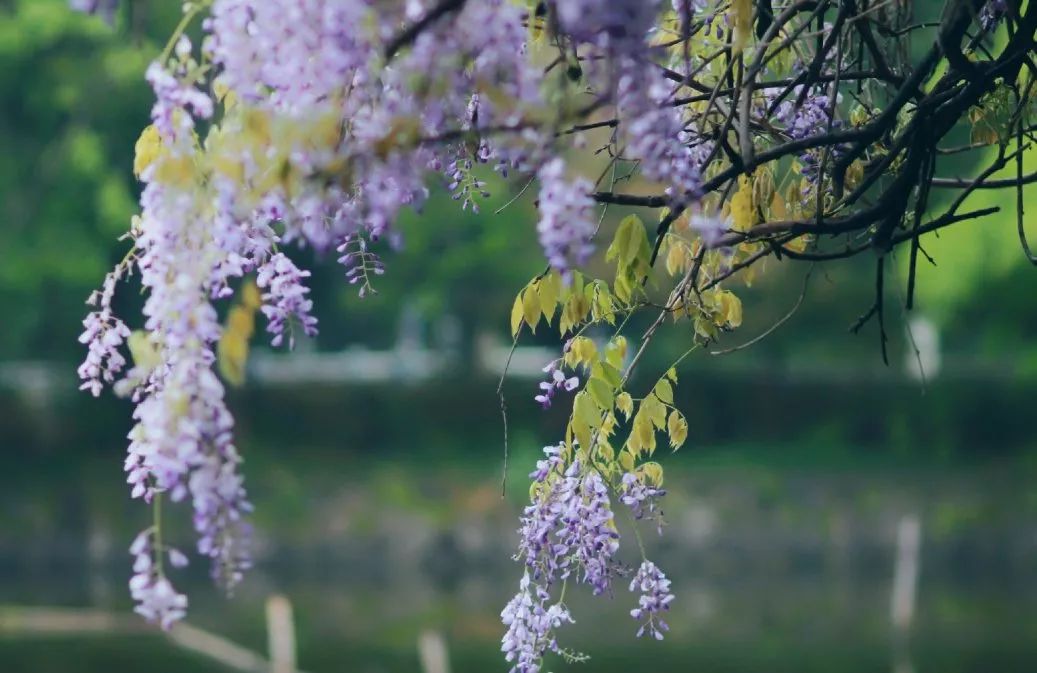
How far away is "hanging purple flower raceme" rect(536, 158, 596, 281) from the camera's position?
2.49 meters

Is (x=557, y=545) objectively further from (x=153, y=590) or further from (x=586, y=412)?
(x=153, y=590)

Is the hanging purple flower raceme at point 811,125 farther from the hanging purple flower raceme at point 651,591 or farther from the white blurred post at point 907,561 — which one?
the white blurred post at point 907,561

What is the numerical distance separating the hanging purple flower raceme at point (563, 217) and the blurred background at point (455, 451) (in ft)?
52.8

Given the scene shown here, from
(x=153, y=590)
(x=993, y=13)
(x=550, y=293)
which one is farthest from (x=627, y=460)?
(x=153, y=590)

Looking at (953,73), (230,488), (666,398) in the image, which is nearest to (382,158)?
(230,488)

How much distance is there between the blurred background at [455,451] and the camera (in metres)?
20.5

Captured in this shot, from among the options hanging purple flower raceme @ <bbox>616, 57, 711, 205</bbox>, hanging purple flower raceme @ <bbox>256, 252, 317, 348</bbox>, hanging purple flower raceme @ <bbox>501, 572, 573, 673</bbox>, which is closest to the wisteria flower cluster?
hanging purple flower raceme @ <bbox>501, 572, 573, 673</bbox>

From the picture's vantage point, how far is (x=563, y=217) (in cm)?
251

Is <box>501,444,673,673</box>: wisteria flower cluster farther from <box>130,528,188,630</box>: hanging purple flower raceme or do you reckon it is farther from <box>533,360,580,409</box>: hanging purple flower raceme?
<box>130,528,188,630</box>: hanging purple flower raceme

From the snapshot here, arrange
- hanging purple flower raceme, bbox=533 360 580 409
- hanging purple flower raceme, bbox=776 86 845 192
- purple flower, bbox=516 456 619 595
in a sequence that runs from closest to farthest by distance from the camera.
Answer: hanging purple flower raceme, bbox=533 360 580 409
purple flower, bbox=516 456 619 595
hanging purple flower raceme, bbox=776 86 845 192

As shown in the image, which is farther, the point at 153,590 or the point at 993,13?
the point at 993,13

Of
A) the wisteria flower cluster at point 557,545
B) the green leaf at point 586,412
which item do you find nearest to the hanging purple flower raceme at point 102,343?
the green leaf at point 586,412

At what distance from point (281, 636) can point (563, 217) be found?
15.9 meters

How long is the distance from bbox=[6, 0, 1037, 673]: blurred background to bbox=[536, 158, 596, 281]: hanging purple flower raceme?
16.1 metres
